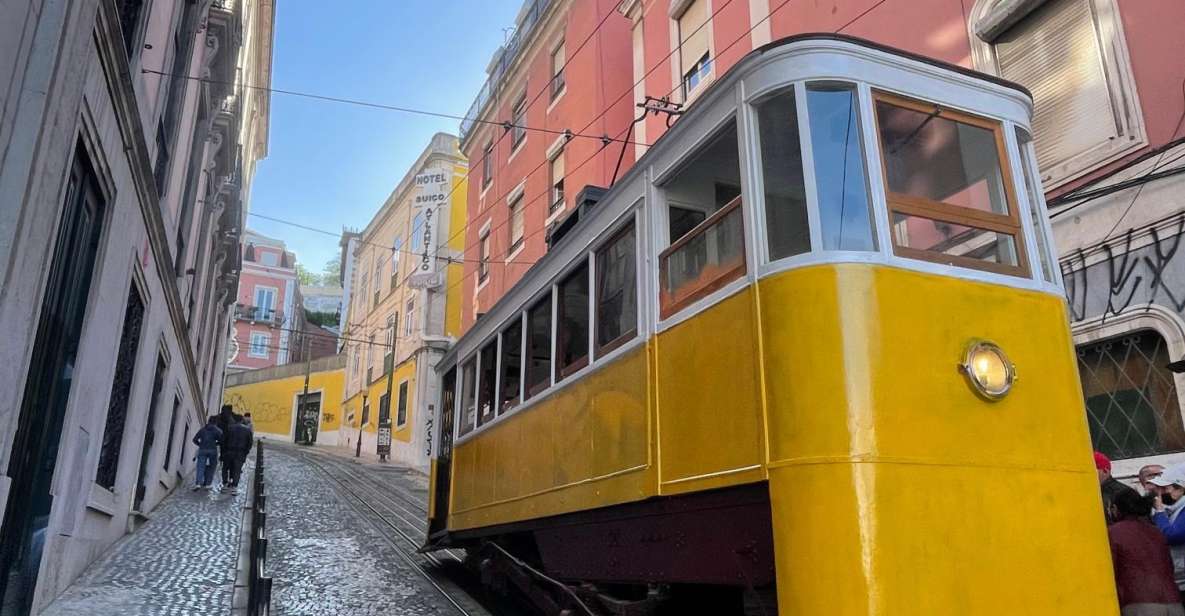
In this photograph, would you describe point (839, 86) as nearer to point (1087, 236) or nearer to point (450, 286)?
point (1087, 236)

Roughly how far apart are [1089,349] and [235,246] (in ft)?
61.7

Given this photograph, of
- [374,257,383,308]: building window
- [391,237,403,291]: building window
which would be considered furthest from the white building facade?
[374,257,383,308]: building window

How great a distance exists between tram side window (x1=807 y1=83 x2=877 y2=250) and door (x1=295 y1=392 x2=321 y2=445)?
33.9 metres

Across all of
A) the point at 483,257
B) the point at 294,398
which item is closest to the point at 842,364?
the point at 483,257

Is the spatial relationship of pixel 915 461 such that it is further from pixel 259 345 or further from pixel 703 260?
pixel 259 345

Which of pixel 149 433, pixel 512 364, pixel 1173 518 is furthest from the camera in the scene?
pixel 149 433

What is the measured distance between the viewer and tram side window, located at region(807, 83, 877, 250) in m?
3.38

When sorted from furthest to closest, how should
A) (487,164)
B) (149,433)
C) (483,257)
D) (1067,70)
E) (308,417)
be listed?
1. (308,417)
2. (487,164)
3. (483,257)
4. (149,433)
5. (1067,70)

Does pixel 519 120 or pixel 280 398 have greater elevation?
pixel 519 120

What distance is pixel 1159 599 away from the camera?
378 cm

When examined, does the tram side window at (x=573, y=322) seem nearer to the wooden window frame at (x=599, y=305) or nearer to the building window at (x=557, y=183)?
the wooden window frame at (x=599, y=305)

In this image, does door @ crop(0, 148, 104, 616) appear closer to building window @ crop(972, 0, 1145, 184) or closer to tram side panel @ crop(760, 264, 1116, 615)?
tram side panel @ crop(760, 264, 1116, 615)

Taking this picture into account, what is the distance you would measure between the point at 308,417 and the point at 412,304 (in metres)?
14.0

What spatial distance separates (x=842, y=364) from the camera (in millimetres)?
3098
